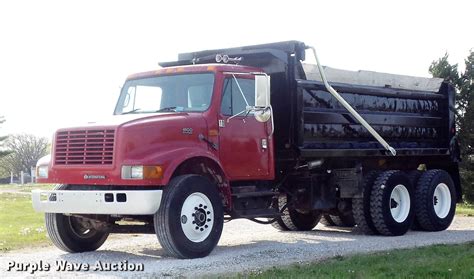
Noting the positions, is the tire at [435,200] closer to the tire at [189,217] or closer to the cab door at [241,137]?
the cab door at [241,137]

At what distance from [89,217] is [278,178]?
3.50 meters

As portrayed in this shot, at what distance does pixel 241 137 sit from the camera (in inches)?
446

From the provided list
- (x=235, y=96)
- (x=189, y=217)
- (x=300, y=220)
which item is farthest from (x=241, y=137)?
(x=300, y=220)

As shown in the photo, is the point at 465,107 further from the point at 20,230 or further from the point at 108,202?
the point at 108,202

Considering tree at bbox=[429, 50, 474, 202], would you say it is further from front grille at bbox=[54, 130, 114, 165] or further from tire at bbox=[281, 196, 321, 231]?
front grille at bbox=[54, 130, 114, 165]

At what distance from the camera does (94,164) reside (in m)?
10.1

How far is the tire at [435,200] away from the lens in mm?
14617

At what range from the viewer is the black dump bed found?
1234cm

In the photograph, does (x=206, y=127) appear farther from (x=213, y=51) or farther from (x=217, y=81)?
(x=213, y=51)

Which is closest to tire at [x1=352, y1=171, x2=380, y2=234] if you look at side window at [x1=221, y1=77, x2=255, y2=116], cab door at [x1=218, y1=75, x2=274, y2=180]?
cab door at [x1=218, y1=75, x2=274, y2=180]

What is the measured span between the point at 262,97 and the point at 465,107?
2071 cm

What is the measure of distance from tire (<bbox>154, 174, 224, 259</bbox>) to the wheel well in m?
0.25

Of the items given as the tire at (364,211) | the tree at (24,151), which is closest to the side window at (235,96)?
the tire at (364,211)

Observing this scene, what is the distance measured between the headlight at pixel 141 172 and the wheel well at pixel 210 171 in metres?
0.56
